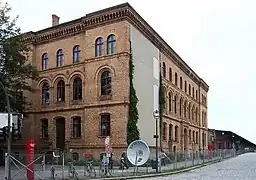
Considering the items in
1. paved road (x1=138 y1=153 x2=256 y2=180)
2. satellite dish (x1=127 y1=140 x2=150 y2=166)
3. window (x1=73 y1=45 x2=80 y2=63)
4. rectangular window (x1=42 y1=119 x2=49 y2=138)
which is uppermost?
window (x1=73 y1=45 x2=80 y2=63)

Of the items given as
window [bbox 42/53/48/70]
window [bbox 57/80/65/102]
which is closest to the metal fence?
window [bbox 57/80/65/102]

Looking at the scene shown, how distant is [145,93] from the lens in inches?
1597

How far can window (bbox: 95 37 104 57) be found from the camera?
38.6 m

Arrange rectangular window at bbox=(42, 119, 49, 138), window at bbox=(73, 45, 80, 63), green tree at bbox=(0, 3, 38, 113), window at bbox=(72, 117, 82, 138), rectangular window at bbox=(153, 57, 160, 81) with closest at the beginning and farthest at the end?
1. green tree at bbox=(0, 3, 38, 113)
2. window at bbox=(72, 117, 82, 138)
3. window at bbox=(73, 45, 80, 63)
4. rectangular window at bbox=(42, 119, 49, 138)
5. rectangular window at bbox=(153, 57, 160, 81)

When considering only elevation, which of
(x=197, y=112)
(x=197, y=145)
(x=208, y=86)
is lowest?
(x=197, y=145)

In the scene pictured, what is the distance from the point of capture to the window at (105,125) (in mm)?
37219

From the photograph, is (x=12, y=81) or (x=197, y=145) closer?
(x=12, y=81)

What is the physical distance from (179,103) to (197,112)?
1522 centimetres

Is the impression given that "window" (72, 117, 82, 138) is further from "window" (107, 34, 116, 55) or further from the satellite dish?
the satellite dish

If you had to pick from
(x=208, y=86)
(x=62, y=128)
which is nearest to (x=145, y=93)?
(x=62, y=128)

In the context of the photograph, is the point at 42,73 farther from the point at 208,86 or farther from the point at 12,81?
the point at 208,86

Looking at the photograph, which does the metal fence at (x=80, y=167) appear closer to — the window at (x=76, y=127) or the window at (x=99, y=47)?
the window at (x=76, y=127)

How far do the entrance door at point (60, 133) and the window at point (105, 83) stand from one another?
271 inches

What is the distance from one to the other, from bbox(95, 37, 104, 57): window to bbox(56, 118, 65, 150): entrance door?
28.5 feet
